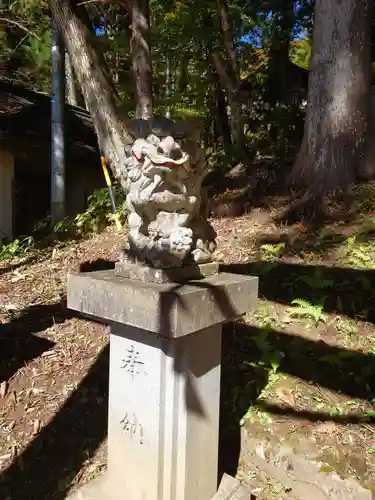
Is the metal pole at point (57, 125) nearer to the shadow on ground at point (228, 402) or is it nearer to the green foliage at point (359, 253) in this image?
the shadow on ground at point (228, 402)

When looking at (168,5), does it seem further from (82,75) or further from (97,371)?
(97,371)

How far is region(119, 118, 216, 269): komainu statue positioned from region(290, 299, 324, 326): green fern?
6.03ft

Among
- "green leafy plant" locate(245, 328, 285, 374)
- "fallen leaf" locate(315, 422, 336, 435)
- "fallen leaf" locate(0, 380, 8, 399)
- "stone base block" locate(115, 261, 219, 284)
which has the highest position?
"stone base block" locate(115, 261, 219, 284)

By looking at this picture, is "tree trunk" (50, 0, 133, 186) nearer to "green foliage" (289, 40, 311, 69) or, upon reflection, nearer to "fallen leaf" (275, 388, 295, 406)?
"fallen leaf" (275, 388, 295, 406)

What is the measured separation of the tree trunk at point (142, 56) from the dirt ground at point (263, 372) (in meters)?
2.56

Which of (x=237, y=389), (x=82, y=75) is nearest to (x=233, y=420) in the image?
(x=237, y=389)

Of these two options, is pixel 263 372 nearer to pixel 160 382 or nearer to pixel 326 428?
pixel 326 428

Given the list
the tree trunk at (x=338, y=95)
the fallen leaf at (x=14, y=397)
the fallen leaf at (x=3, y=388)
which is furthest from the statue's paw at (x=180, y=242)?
the tree trunk at (x=338, y=95)

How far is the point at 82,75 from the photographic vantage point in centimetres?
723

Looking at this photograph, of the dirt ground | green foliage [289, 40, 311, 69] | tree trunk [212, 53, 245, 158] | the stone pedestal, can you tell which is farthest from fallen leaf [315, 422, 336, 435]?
green foliage [289, 40, 311, 69]

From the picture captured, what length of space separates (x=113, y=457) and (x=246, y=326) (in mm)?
1873

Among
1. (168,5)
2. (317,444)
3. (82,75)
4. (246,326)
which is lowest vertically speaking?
(317,444)

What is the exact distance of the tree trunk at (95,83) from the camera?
7.14 meters

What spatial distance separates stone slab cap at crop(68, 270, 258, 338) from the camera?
2402mm
